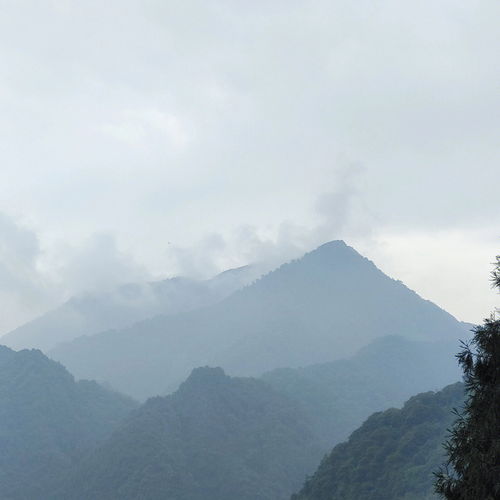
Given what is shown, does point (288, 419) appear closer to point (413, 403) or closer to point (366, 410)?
point (366, 410)

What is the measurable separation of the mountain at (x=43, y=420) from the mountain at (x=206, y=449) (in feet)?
28.9

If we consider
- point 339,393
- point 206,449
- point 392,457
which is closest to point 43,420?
point 206,449

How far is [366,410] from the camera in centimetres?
17362

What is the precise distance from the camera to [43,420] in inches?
6014

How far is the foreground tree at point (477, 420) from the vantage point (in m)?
14.7

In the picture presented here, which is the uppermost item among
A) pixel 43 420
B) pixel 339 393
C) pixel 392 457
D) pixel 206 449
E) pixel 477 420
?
pixel 43 420

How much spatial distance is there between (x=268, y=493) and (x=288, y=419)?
32.8 metres

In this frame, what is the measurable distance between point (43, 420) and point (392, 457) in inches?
3803

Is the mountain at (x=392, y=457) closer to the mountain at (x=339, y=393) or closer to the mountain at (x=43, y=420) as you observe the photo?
the mountain at (x=339, y=393)

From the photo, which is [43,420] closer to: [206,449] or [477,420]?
[206,449]

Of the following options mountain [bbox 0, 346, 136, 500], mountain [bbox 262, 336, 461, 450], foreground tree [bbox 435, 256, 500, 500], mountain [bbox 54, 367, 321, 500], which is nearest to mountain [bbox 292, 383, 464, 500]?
mountain [bbox 54, 367, 321, 500]

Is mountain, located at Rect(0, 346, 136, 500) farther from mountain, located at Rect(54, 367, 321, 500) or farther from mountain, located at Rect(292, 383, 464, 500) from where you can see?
mountain, located at Rect(292, 383, 464, 500)

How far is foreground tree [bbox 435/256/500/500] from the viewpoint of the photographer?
48.2 feet

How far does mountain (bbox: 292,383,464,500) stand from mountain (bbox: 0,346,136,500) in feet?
211
